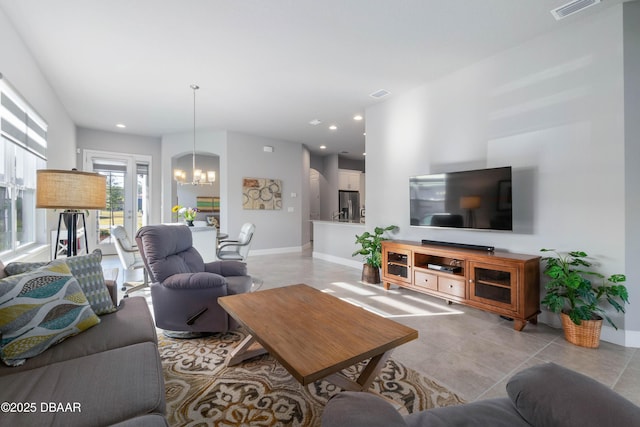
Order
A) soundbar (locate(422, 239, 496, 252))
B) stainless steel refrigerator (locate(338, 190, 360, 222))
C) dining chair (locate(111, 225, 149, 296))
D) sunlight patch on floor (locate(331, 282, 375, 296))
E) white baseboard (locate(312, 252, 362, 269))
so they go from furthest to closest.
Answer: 1. stainless steel refrigerator (locate(338, 190, 360, 222))
2. white baseboard (locate(312, 252, 362, 269))
3. sunlight patch on floor (locate(331, 282, 375, 296))
4. dining chair (locate(111, 225, 149, 296))
5. soundbar (locate(422, 239, 496, 252))

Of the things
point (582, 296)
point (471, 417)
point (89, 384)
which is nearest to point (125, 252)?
point (89, 384)

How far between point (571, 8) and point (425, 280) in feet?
9.49

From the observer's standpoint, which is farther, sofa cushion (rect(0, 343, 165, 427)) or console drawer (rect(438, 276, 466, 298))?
console drawer (rect(438, 276, 466, 298))

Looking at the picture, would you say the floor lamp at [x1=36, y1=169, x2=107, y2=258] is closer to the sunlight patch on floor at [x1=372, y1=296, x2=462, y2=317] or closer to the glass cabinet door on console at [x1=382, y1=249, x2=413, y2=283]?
the sunlight patch on floor at [x1=372, y1=296, x2=462, y2=317]

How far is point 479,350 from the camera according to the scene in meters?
2.27

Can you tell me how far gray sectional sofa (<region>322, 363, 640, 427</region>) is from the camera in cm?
75

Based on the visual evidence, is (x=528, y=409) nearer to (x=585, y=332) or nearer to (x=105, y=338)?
(x=105, y=338)

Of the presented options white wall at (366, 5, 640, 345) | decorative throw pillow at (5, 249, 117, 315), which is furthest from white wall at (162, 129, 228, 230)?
decorative throw pillow at (5, 249, 117, 315)

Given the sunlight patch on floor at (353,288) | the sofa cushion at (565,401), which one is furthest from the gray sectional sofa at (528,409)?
the sunlight patch on floor at (353,288)

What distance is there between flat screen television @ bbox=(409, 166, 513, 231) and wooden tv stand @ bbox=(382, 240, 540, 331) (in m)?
0.33

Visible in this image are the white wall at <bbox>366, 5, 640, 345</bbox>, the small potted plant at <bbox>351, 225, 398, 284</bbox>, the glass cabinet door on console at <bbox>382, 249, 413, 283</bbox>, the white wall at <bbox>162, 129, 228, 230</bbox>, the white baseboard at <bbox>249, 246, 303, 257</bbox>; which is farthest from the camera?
the white baseboard at <bbox>249, 246, 303, 257</bbox>

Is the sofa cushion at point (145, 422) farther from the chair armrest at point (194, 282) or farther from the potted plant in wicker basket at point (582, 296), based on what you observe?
the potted plant in wicker basket at point (582, 296)

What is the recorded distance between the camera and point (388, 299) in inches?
139

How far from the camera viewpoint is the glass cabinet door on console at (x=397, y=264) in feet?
12.0
